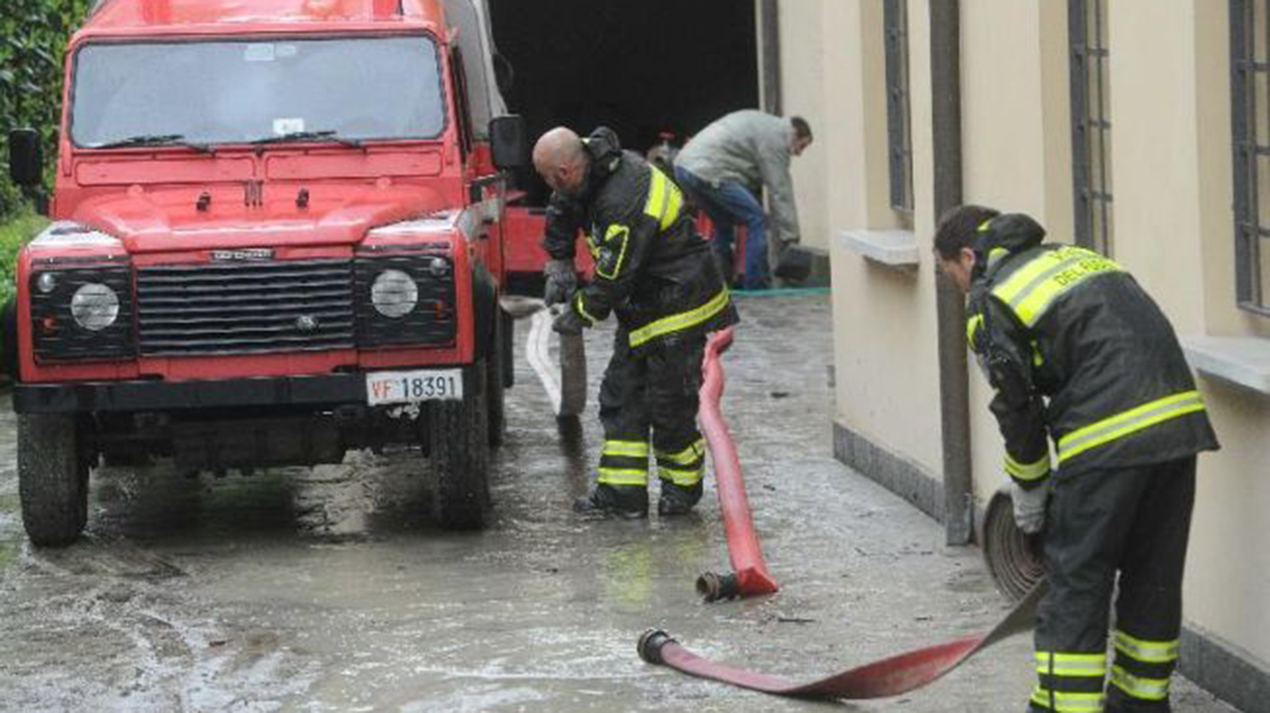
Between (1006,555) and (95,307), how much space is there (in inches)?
181

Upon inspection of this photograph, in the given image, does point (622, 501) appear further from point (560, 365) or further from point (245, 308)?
point (560, 365)

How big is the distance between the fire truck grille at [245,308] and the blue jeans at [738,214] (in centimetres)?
1046

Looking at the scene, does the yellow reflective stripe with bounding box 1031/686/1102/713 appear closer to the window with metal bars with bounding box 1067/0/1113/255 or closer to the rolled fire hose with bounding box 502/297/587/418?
the window with metal bars with bounding box 1067/0/1113/255

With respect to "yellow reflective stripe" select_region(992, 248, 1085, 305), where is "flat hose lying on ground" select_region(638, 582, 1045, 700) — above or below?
below

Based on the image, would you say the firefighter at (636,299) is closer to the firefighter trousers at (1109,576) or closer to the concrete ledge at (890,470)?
the concrete ledge at (890,470)

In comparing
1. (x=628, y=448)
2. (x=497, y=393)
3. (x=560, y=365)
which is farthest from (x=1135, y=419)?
(x=560, y=365)

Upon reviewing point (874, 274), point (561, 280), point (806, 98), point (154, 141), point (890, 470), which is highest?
point (154, 141)

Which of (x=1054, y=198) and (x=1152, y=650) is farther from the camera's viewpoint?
(x=1054, y=198)

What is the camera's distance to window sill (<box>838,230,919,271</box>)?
12.5 meters

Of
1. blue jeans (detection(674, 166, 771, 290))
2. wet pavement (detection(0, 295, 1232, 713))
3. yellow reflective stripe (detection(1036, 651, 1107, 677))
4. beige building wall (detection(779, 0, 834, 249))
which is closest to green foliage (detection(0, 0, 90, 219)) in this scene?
blue jeans (detection(674, 166, 771, 290))

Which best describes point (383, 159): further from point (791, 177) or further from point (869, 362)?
point (791, 177)

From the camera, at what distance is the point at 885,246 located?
41.9 ft

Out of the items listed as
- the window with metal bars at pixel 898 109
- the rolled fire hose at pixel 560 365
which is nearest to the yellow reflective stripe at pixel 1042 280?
the window with metal bars at pixel 898 109

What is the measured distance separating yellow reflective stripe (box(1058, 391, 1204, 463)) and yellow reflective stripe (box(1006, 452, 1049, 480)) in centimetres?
21
